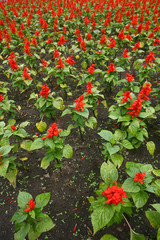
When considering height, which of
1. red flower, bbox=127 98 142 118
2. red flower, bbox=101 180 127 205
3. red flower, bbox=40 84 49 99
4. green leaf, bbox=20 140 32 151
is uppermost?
red flower, bbox=40 84 49 99

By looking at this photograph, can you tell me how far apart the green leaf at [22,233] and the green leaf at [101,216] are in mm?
967

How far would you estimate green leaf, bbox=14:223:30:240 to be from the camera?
191cm

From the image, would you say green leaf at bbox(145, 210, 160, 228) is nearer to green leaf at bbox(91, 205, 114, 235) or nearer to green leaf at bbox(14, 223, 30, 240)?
green leaf at bbox(91, 205, 114, 235)

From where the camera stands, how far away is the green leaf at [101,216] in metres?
1.68

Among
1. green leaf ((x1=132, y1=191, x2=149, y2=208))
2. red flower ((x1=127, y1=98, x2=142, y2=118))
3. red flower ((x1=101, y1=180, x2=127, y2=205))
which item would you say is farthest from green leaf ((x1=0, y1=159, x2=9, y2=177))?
red flower ((x1=127, y1=98, x2=142, y2=118))

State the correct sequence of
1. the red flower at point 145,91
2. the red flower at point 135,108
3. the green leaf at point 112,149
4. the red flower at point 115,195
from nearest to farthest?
the red flower at point 115,195 → the green leaf at point 112,149 → the red flower at point 135,108 → the red flower at point 145,91

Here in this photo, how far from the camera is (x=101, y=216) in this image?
1.72 meters

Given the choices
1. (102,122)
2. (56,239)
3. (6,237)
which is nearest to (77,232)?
(56,239)

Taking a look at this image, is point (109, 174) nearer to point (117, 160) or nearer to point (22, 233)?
point (117, 160)

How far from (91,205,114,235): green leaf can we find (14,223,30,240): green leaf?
967mm

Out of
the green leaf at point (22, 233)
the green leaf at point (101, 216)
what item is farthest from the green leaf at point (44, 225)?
the green leaf at point (101, 216)

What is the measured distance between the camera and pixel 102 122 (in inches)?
168

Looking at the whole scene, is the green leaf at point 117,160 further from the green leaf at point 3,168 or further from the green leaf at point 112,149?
the green leaf at point 3,168

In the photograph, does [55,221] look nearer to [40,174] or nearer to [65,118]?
[40,174]
